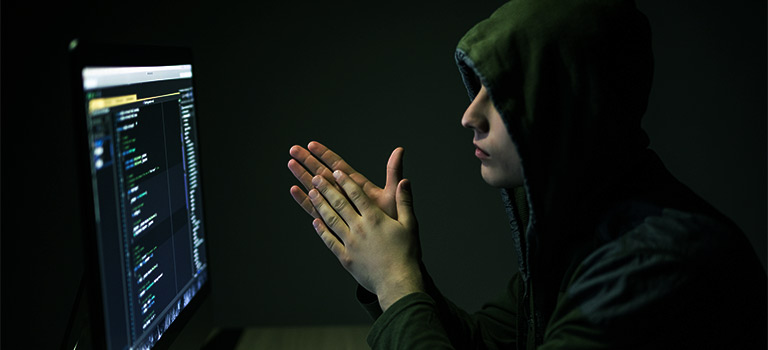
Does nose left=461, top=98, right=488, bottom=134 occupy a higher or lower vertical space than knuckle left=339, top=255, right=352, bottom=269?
higher

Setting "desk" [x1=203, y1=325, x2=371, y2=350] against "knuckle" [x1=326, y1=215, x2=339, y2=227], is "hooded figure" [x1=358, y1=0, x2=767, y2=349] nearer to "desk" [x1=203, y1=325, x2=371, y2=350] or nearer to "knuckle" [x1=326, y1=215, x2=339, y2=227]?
"knuckle" [x1=326, y1=215, x2=339, y2=227]

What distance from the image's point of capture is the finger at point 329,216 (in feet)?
3.62

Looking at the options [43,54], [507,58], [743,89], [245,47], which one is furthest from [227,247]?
[743,89]

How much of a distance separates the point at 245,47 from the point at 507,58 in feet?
2.86

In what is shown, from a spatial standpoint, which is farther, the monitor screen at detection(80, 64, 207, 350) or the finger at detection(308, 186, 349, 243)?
the finger at detection(308, 186, 349, 243)

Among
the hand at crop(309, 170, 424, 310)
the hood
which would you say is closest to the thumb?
the hand at crop(309, 170, 424, 310)

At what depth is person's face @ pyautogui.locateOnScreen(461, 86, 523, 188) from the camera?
103 centimetres

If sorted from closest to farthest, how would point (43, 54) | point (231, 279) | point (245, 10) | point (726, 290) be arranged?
1. point (726, 290)
2. point (43, 54)
3. point (245, 10)
4. point (231, 279)

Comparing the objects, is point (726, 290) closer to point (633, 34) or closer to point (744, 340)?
point (744, 340)

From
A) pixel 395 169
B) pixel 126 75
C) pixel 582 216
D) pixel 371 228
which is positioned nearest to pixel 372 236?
pixel 371 228

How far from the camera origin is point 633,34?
98 cm

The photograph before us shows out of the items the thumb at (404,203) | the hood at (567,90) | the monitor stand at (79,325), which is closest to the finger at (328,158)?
the thumb at (404,203)

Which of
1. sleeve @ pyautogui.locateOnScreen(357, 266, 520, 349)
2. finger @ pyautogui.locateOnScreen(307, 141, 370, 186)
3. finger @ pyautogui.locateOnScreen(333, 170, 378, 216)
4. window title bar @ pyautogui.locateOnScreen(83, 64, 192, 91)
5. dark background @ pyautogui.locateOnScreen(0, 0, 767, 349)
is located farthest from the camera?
dark background @ pyautogui.locateOnScreen(0, 0, 767, 349)

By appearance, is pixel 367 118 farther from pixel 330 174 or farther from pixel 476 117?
pixel 476 117
